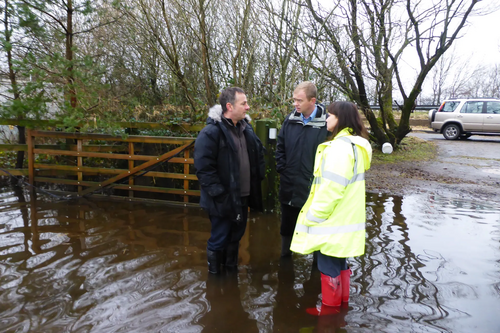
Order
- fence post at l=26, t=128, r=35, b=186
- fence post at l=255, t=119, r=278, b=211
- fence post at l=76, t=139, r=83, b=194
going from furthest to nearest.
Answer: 1. fence post at l=26, t=128, r=35, b=186
2. fence post at l=76, t=139, r=83, b=194
3. fence post at l=255, t=119, r=278, b=211

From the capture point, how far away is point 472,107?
15.2m

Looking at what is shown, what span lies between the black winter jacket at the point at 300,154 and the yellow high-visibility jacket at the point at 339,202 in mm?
879

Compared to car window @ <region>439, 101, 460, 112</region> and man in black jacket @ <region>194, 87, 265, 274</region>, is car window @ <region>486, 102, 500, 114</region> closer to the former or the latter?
car window @ <region>439, 101, 460, 112</region>

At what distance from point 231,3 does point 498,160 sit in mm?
8278

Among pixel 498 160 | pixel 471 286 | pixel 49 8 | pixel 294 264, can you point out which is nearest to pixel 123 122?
pixel 49 8

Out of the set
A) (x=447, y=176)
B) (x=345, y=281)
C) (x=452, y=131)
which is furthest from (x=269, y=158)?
(x=452, y=131)

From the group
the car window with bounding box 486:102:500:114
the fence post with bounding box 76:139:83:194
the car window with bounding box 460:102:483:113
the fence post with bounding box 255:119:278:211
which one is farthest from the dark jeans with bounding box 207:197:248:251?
the car window with bounding box 486:102:500:114

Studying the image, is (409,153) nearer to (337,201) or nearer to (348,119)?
(348,119)

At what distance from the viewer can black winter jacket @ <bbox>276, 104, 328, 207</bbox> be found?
3832mm

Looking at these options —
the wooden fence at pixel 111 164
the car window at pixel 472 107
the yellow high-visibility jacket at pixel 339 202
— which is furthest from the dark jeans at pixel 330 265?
the car window at pixel 472 107

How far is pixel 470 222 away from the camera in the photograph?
5.62m

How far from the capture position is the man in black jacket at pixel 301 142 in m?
3.81

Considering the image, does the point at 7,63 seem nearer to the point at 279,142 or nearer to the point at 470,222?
the point at 279,142

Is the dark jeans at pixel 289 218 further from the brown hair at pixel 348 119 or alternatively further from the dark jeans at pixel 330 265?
the brown hair at pixel 348 119
